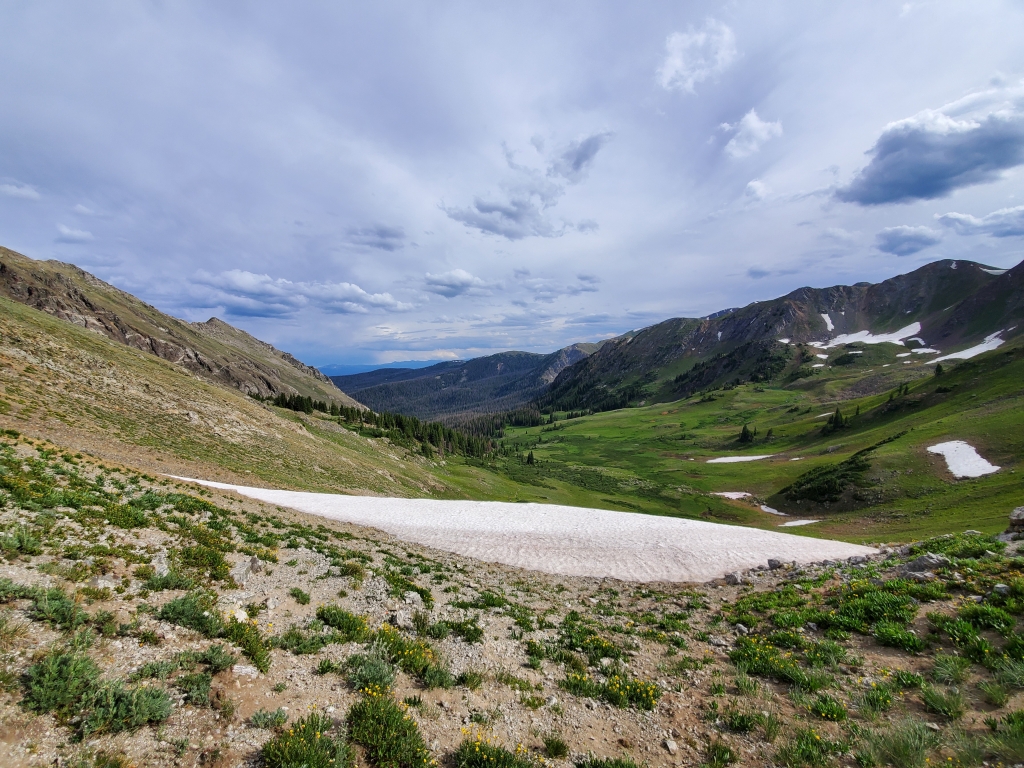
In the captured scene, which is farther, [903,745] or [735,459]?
[735,459]

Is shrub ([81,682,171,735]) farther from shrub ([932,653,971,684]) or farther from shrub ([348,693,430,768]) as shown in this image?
shrub ([932,653,971,684])

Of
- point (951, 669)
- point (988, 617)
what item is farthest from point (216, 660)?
point (988, 617)

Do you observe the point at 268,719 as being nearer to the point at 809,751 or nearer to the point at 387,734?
the point at 387,734

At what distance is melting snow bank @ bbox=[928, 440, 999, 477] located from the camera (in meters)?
51.4

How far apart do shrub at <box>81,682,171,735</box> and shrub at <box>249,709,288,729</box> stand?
1.14 meters

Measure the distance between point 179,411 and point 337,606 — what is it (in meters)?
39.2

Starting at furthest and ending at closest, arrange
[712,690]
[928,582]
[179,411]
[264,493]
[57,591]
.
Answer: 1. [179,411]
2. [264,493]
3. [928,582]
4. [712,690]
5. [57,591]

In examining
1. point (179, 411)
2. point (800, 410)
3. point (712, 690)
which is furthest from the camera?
point (800, 410)

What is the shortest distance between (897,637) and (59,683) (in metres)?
16.4

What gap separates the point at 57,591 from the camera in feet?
24.2

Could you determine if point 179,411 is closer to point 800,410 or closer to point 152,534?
point 152,534

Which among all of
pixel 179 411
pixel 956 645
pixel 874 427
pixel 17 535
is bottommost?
pixel 956 645

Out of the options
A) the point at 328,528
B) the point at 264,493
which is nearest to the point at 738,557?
the point at 328,528

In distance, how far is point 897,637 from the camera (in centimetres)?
968
